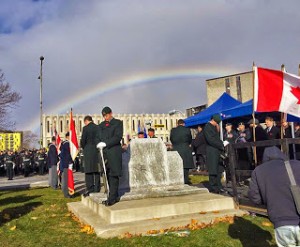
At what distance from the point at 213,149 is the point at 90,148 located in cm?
343

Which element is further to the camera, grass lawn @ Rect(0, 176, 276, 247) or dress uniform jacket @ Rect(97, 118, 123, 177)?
dress uniform jacket @ Rect(97, 118, 123, 177)

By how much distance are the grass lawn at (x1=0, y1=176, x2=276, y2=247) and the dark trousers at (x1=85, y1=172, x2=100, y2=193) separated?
157 centimetres

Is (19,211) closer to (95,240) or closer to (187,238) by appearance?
(95,240)

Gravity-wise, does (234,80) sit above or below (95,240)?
above

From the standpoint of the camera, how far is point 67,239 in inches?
232

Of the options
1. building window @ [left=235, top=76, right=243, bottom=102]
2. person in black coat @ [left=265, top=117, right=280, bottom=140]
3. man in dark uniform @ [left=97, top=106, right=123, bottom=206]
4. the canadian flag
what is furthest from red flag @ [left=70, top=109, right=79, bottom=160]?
building window @ [left=235, top=76, right=243, bottom=102]

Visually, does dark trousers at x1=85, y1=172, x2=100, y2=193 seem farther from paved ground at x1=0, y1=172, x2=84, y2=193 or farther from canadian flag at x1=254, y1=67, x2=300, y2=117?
canadian flag at x1=254, y1=67, x2=300, y2=117

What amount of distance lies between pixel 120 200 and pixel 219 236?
240 centimetres

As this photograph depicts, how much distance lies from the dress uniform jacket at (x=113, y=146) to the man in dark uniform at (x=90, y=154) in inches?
89.6

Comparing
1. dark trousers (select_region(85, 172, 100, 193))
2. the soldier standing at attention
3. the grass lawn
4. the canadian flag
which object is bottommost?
the grass lawn

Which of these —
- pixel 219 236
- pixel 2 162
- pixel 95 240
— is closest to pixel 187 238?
pixel 219 236

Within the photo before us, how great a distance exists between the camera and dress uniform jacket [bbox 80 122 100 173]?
370 inches

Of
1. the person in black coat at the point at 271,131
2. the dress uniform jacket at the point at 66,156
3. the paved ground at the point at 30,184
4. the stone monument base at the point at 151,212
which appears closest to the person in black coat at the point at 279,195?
the stone monument base at the point at 151,212

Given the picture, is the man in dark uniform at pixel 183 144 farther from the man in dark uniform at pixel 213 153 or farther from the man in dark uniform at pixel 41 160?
the man in dark uniform at pixel 41 160
